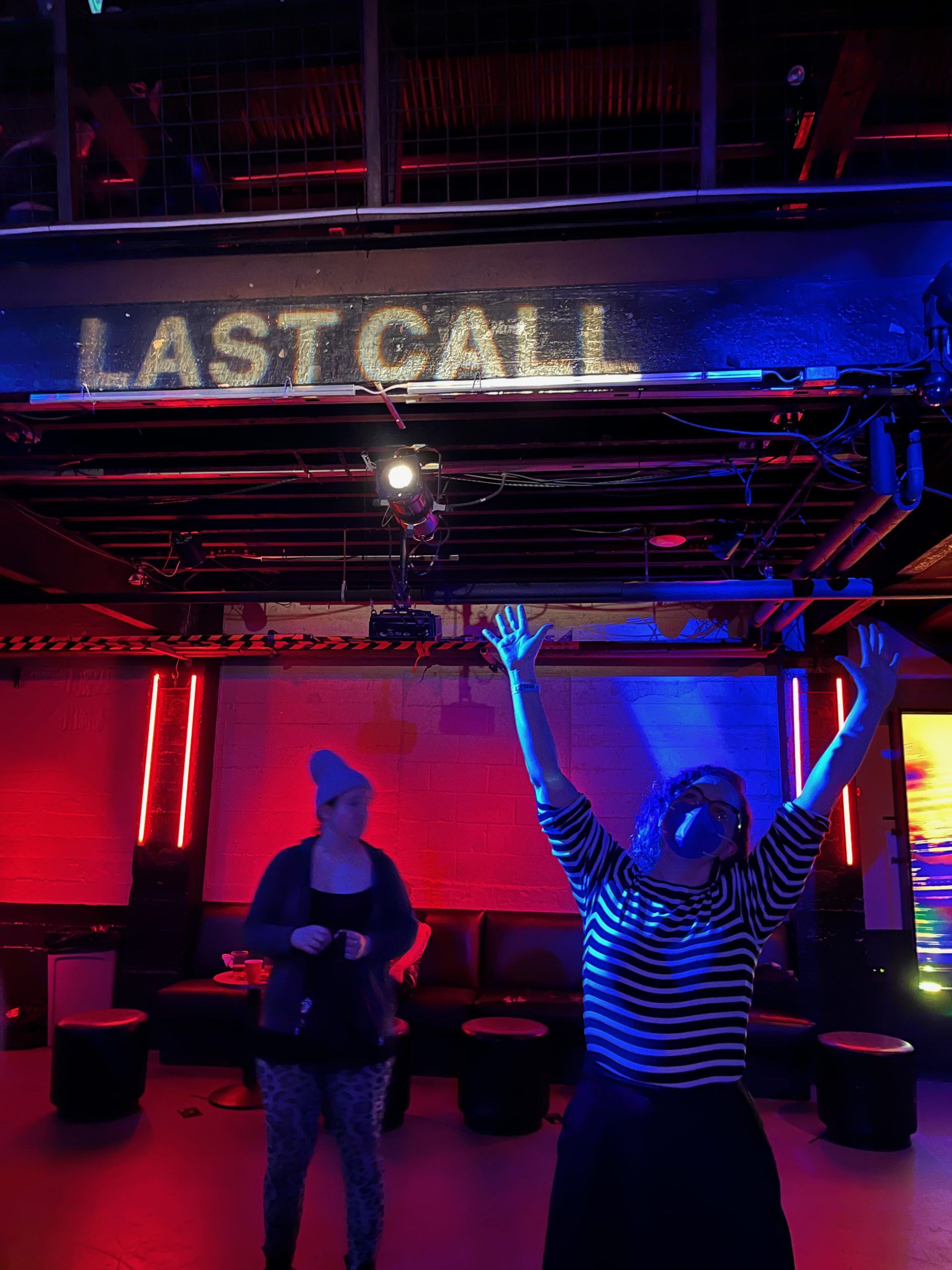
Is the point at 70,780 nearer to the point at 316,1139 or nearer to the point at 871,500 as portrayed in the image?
the point at 316,1139

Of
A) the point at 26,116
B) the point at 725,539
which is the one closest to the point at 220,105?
the point at 26,116

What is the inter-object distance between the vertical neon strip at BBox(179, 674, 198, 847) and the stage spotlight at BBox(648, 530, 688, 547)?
156 inches

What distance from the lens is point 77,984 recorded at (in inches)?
273

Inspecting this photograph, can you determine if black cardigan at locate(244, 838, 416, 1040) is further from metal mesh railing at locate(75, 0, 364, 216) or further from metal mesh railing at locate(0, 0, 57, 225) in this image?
metal mesh railing at locate(0, 0, 57, 225)

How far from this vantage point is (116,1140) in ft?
16.5

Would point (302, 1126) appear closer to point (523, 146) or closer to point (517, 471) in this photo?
point (517, 471)

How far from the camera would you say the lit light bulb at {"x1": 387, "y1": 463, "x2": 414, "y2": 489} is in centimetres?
422

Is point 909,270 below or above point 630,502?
above

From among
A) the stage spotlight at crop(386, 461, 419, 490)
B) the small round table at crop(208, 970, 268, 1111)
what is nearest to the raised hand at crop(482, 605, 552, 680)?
the stage spotlight at crop(386, 461, 419, 490)

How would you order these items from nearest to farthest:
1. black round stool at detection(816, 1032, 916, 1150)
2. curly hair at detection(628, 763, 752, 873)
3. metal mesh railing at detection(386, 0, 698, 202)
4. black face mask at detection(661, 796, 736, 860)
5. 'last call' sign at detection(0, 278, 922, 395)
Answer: black face mask at detection(661, 796, 736, 860) < curly hair at detection(628, 763, 752, 873) < 'last call' sign at detection(0, 278, 922, 395) < metal mesh railing at detection(386, 0, 698, 202) < black round stool at detection(816, 1032, 916, 1150)

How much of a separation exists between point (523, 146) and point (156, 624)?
439cm

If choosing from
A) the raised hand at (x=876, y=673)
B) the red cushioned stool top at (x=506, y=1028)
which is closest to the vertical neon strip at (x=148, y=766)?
the red cushioned stool top at (x=506, y=1028)

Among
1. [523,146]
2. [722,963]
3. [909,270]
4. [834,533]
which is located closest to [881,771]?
[834,533]

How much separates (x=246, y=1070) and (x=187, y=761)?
95.4 inches
